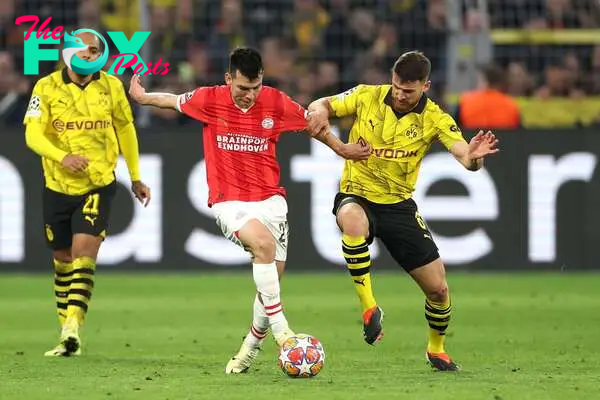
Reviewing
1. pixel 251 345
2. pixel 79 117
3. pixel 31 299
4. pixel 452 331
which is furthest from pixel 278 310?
pixel 31 299

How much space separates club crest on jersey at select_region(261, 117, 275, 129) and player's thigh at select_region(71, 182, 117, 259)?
2.18m

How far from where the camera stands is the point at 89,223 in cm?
1126

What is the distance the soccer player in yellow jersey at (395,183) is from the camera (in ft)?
32.8

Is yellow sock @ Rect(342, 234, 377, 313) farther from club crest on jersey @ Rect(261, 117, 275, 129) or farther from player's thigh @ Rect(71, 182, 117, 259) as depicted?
player's thigh @ Rect(71, 182, 117, 259)

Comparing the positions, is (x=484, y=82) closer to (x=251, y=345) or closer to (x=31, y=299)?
(x=31, y=299)

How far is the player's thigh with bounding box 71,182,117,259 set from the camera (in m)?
11.2

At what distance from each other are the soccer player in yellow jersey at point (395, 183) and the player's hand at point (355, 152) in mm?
317

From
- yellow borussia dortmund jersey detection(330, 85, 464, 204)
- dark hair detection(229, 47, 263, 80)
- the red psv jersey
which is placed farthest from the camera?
yellow borussia dortmund jersey detection(330, 85, 464, 204)

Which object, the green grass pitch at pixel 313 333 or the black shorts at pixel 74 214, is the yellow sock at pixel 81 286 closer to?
the black shorts at pixel 74 214

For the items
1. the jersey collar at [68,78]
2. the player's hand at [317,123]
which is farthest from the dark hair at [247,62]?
the jersey collar at [68,78]

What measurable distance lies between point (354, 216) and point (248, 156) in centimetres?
86

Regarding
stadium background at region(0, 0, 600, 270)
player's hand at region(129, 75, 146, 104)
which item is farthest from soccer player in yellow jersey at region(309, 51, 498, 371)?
stadium background at region(0, 0, 600, 270)

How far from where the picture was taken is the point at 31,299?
15.4 metres

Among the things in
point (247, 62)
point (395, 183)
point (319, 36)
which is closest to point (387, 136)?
point (395, 183)
